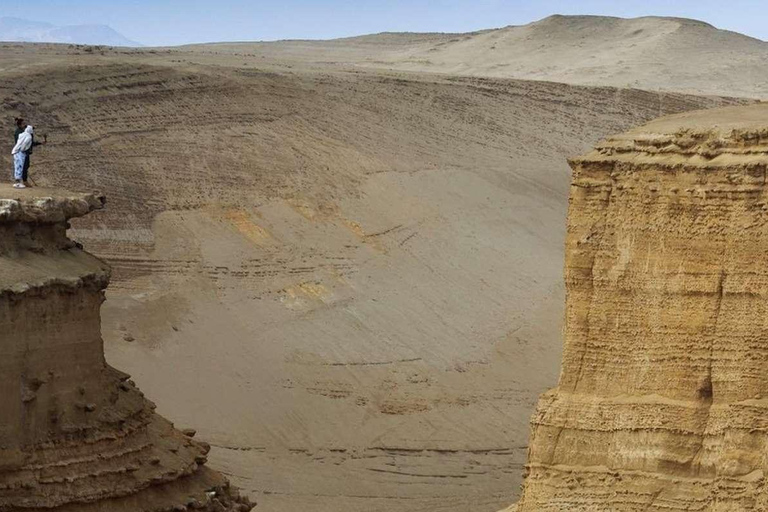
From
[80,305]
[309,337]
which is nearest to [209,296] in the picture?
[309,337]

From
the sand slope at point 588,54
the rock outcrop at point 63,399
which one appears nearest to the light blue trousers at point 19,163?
the rock outcrop at point 63,399

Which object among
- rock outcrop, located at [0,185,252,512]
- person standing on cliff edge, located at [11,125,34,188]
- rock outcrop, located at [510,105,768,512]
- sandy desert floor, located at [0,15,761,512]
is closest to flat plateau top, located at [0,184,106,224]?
rock outcrop, located at [0,185,252,512]

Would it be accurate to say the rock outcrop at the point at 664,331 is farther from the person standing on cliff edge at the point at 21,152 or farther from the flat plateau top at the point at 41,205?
the person standing on cliff edge at the point at 21,152

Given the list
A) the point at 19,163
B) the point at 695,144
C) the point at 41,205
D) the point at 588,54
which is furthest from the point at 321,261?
the point at 588,54

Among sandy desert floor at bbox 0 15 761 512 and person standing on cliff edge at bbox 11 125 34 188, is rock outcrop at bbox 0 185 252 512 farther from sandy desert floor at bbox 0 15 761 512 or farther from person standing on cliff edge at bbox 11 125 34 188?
sandy desert floor at bbox 0 15 761 512

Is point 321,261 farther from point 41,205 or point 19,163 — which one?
point 41,205

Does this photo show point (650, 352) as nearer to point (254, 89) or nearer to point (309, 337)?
point (309, 337)
